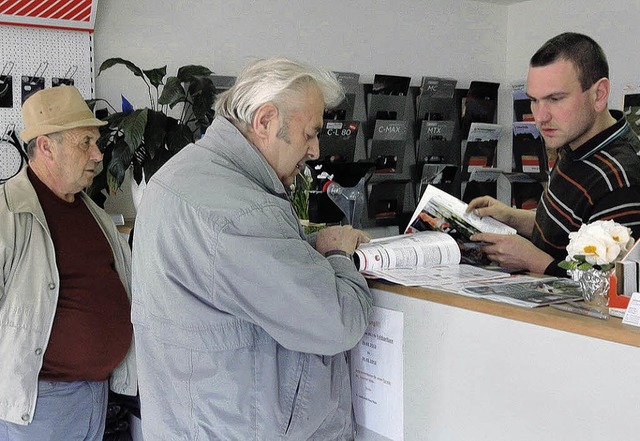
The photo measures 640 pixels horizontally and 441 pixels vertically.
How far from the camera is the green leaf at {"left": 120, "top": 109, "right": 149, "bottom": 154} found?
3.13 meters

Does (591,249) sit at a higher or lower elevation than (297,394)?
higher

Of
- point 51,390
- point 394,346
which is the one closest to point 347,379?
point 394,346

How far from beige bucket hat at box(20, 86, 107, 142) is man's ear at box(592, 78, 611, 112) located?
1.72 meters

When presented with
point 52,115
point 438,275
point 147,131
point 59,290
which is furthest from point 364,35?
point 438,275

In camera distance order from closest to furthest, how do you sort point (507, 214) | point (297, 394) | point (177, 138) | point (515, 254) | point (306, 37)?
point (297, 394) < point (515, 254) < point (507, 214) < point (177, 138) < point (306, 37)

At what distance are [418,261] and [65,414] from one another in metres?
1.37

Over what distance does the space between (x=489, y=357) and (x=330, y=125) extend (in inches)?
125

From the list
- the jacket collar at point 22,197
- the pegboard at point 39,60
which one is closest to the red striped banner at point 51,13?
the pegboard at point 39,60

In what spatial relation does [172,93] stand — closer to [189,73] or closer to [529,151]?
[189,73]

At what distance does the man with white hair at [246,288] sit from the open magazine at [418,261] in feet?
0.39

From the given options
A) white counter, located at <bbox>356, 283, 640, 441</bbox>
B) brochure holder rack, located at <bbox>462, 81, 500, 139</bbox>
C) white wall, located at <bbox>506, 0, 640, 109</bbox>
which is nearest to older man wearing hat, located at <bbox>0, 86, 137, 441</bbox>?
white counter, located at <bbox>356, 283, 640, 441</bbox>

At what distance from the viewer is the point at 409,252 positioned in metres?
1.78

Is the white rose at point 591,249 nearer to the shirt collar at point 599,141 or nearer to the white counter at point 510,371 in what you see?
the white counter at point 510,371

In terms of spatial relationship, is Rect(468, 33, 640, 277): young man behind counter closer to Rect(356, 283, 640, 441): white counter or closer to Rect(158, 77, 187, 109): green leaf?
Rect(356, 283, 640, 441): white counter
